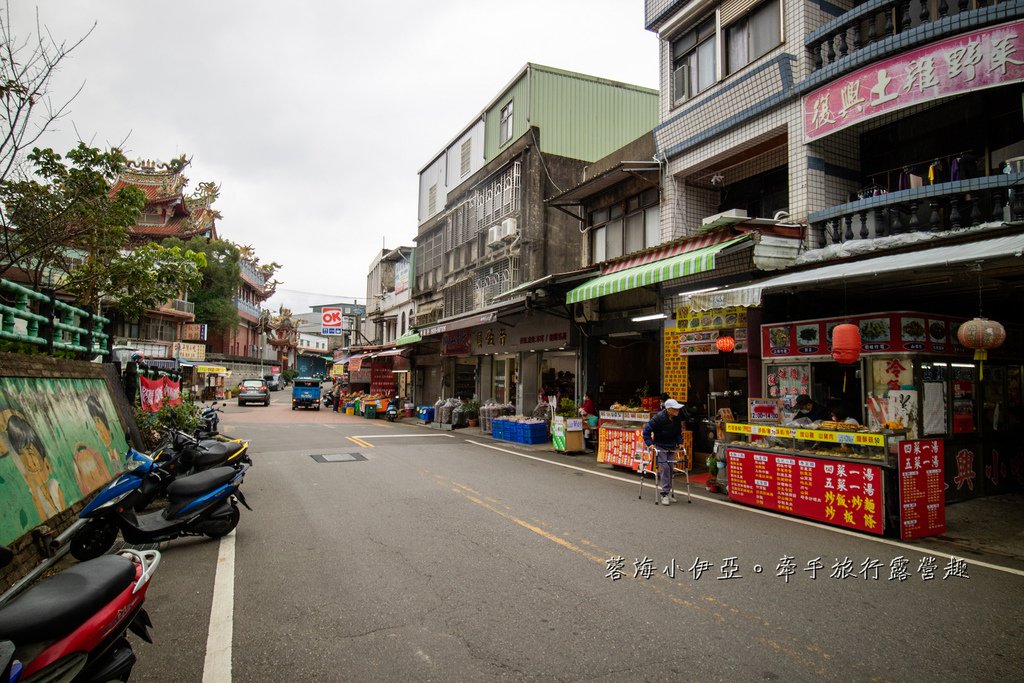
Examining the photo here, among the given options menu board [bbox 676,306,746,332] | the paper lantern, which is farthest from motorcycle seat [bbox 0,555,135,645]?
menu board [bbox 676,306,746,332]

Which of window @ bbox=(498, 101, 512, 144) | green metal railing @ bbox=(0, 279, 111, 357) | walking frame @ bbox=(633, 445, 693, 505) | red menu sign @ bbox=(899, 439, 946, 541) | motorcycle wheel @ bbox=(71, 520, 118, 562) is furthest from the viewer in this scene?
window @ bbox=(498, 101, 512, 144)

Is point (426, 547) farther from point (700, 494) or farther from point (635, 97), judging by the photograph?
point (635, 97)

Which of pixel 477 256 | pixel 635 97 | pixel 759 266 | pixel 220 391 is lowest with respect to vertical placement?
pixel 220 391

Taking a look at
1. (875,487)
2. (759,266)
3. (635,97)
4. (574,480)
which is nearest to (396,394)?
(635,97)

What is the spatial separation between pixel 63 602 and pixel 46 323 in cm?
739

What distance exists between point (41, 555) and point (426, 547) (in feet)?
12.2

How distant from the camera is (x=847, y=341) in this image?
8.16 meters

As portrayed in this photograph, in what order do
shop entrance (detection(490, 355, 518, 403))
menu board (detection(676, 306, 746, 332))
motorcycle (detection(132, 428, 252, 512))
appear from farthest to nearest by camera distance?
shop entrance (detection(490, 355, 518, 403))
menu board (detection(676, 306, 746, 332))
motorcycle (detection(132, 428, 252, 512))

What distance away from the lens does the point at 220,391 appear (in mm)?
55969

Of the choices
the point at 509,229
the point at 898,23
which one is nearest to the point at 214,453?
the point at 898,23

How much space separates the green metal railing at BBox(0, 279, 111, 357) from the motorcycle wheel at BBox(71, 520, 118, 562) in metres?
2.90

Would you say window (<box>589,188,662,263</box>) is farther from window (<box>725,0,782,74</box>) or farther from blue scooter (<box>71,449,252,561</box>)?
blue scooter (<box>71,449,252,561</box>)

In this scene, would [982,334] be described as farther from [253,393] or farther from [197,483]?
[253,393]

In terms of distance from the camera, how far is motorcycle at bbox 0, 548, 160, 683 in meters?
2.65
